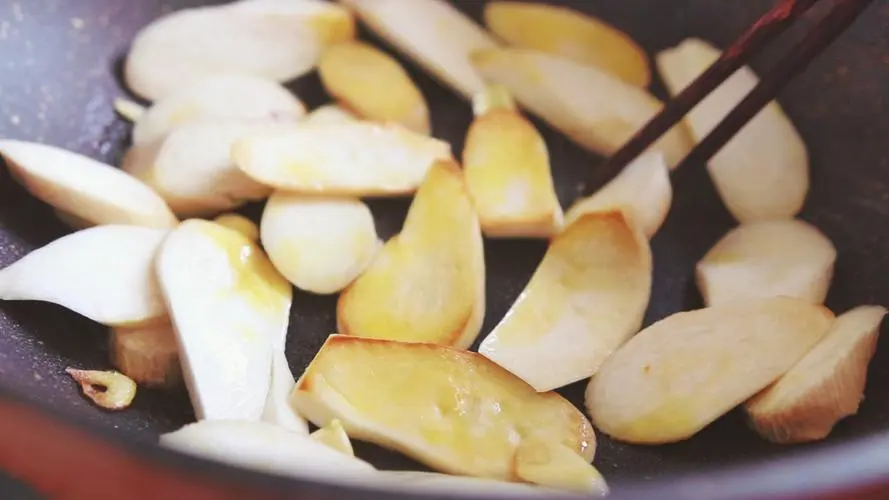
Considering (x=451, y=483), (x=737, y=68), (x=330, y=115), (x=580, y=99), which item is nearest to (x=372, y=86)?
(x=330, y=115)

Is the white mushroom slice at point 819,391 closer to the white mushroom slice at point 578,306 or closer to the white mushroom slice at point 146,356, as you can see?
the white mushroom slice at point 578,306

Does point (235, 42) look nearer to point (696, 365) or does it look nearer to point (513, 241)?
point (513, 241)

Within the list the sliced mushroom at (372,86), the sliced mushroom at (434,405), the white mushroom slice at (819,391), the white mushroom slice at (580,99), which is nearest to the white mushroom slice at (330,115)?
the sliced mushroom at (372,86)

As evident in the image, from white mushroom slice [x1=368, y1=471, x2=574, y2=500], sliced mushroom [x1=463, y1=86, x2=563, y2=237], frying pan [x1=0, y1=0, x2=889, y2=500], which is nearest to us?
white mushroom slice [x1=368, y1=471, x2=574, y2=500]

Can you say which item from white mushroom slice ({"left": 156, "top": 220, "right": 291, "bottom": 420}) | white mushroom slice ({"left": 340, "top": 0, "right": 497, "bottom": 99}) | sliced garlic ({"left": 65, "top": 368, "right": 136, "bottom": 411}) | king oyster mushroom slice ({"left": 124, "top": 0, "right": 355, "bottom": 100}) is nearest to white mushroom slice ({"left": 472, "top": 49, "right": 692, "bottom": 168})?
white mushroom slice ({"left": 340, "top": 0, "right": 497, "bottom": 99})

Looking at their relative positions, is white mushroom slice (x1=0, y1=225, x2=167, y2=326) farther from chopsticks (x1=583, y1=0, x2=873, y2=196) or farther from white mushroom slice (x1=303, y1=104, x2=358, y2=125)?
chopsticks (x1=583, y1=0, x2=873, y2=196)

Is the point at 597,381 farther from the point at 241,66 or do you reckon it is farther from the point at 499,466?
the point at 241,66

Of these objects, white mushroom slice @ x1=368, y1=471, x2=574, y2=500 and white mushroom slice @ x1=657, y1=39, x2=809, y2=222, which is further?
white mushroom slice @ x1=657, y1=39, x2=809, y2=222
